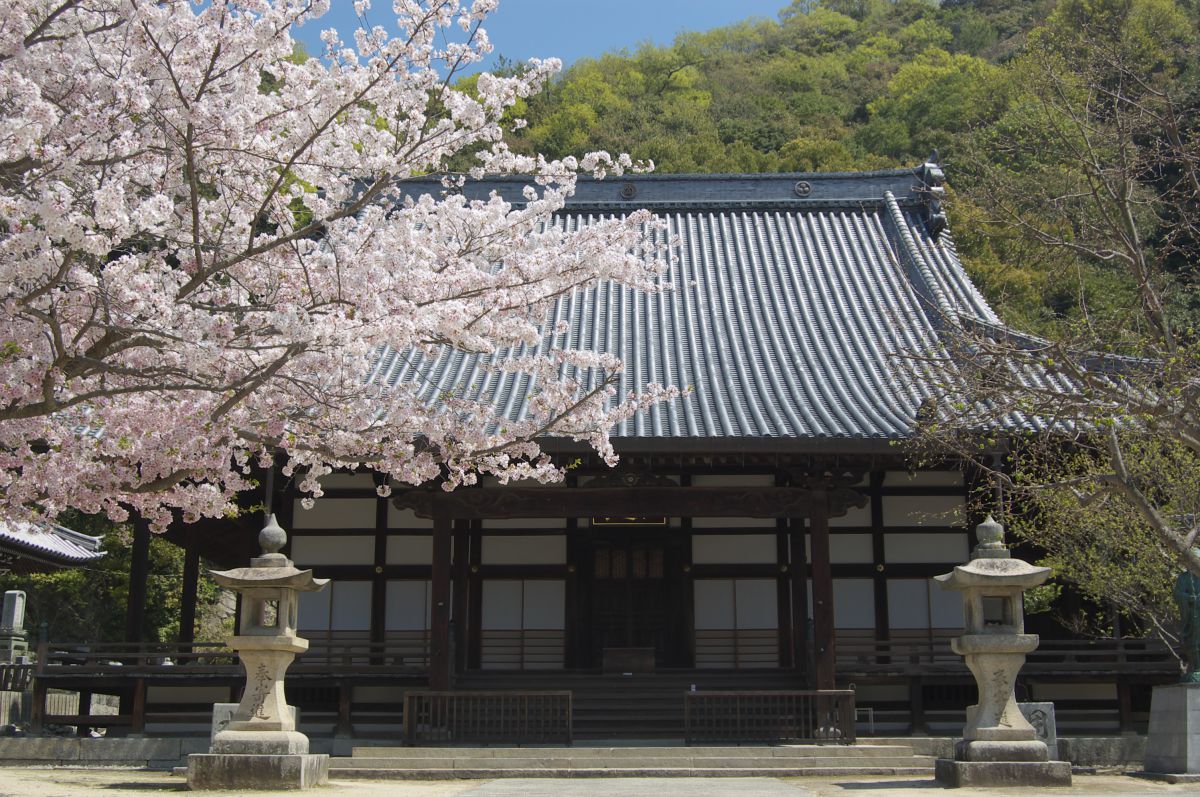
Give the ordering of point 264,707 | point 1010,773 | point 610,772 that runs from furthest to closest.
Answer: point 610,772 → point 264,707 → point 1010,773

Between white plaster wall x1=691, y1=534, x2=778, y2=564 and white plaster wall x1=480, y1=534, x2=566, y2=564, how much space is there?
6.45ft

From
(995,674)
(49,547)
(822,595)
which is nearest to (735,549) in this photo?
(822,595)

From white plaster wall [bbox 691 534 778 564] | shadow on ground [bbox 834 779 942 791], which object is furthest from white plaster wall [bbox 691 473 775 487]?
shadow on ground [bbox 834 779 942 791]

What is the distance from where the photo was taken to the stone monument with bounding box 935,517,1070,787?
33.4 feet

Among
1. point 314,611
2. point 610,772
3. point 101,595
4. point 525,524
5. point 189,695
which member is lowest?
point 610,772

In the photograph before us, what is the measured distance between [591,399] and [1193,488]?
7.44 m

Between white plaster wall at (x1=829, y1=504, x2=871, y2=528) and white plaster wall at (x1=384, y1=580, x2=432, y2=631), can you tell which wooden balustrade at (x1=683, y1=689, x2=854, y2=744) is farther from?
white plaster wall at (x1=384, y1=580, x2=432, y2=631)

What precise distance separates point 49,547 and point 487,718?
790cm

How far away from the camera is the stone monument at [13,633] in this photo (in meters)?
20.3

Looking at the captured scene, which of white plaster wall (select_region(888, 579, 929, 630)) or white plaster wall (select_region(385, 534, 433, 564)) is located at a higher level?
white plaster wall (select_region(385, 534, 433, 564))

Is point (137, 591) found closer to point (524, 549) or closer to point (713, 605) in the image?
point (524, 549)

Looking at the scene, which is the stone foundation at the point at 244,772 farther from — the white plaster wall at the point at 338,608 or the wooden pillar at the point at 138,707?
the white plaster wall at the point at 338,608

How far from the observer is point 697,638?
16.2 m

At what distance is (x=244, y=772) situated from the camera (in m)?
10.2
